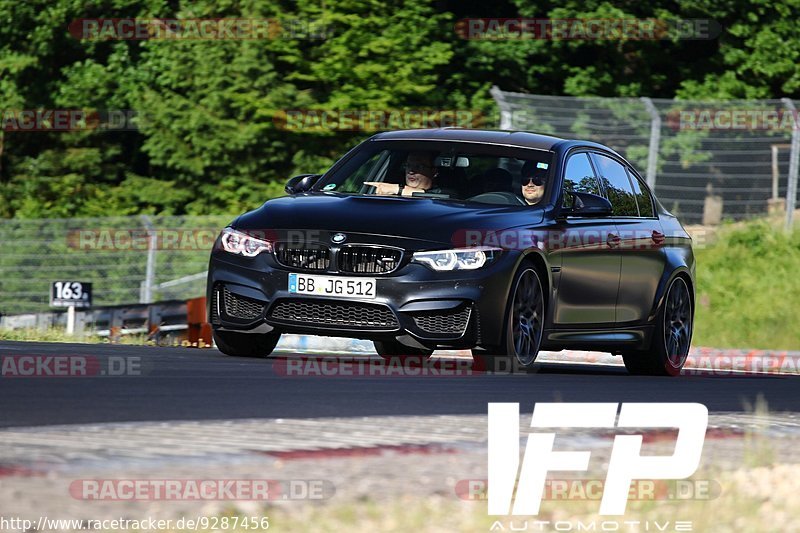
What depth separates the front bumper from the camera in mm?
10008

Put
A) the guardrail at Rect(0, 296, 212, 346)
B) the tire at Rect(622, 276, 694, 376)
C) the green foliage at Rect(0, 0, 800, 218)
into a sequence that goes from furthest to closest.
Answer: the green foliage at Rect(0, 0, 800, 218) → the guardrail at Rect(0, 296, 212, 346) → the tire at Rect(622, 276, 694, 376)

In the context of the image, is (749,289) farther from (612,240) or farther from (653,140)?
(612,240)

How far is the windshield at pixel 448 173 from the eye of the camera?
11195 mm

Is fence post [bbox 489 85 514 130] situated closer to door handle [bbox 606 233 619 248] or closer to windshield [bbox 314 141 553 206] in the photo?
door handle [bbox 606 233 619 248]

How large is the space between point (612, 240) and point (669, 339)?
1.27 meters

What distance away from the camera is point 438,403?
315 inches

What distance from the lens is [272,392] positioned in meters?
8.17

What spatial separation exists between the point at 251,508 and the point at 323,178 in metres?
6.88

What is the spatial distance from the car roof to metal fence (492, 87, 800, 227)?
12813mm

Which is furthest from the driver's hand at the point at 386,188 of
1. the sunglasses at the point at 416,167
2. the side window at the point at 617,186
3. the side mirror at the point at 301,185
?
the side window at the point at 617,186

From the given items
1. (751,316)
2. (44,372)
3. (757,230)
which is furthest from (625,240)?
(757,230)

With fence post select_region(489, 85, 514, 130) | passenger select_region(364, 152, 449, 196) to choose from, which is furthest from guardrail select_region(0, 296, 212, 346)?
passenger select_region(364, 152, 449, 196)

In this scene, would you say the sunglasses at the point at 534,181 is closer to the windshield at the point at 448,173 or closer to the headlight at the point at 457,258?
the windshield at the point at 448,173

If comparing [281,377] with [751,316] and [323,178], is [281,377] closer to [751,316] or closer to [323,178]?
[323,178]
